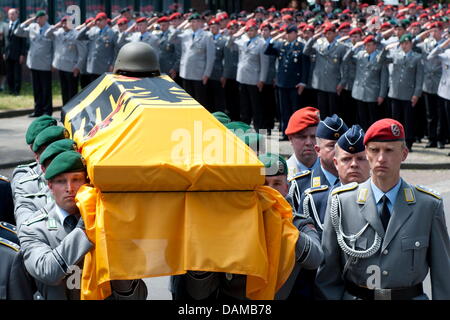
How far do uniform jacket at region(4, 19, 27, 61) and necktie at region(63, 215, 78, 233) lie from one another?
16.5 m

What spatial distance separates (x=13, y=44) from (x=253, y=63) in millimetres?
6517

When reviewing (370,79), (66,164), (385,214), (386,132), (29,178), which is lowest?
(370,79)

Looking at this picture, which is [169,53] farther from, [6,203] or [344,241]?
[344,241]

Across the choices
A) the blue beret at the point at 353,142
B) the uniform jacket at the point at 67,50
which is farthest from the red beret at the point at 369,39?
the blue beret at the point at 353,142

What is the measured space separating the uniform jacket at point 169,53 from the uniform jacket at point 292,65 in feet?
Answer: 8.60

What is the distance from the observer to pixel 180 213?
4.29m

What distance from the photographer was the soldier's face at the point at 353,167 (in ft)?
18.0

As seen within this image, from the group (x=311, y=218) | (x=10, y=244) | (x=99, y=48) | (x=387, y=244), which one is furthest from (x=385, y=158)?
(x=99, y=48)

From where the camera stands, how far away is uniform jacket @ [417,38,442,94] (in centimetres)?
1502

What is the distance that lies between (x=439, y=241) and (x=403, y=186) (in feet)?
1.03

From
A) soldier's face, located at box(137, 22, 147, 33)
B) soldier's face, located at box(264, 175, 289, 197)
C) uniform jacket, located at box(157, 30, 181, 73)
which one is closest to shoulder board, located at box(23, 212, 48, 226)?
soldier's face, located at box(264, 175, 289, 197)

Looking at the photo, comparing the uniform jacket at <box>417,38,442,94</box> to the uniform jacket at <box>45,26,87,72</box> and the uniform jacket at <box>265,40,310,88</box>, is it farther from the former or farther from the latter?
the uniform jacket at <box>45,26,87,72</box>

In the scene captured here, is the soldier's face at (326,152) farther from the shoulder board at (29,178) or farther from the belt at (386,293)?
the shoulder board at (29,178)
